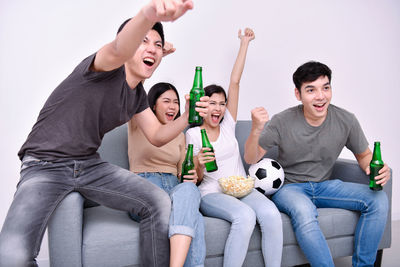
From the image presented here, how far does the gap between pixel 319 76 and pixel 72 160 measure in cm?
132

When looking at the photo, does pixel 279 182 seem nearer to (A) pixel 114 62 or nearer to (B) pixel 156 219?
(B) pixel 156 219

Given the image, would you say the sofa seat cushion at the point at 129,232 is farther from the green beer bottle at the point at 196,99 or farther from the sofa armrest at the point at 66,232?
the green beer bottle at the point at 196,99

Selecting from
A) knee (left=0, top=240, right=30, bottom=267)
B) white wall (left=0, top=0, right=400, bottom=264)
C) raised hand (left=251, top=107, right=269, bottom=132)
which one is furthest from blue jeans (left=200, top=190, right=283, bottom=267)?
white wall (left=0, top=0, right=400, bottom=264)

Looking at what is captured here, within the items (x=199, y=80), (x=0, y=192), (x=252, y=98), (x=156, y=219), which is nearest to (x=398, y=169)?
(x=252, y=98)

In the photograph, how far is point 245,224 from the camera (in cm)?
162

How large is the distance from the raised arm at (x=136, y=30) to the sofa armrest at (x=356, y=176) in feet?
4.86

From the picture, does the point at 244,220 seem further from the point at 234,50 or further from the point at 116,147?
the point at 234,50

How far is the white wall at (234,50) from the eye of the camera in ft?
7.05

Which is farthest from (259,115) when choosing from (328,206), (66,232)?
(66,232)

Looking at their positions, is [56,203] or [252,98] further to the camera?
[252,98]

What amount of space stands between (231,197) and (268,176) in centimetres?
28

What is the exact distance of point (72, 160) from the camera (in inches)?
58.0

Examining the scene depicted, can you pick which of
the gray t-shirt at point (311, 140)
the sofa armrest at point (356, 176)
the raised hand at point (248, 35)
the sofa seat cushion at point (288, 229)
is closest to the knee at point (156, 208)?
the sofa seat cushion at point (288, 229)

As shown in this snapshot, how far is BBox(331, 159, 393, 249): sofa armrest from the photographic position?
1.95 m
